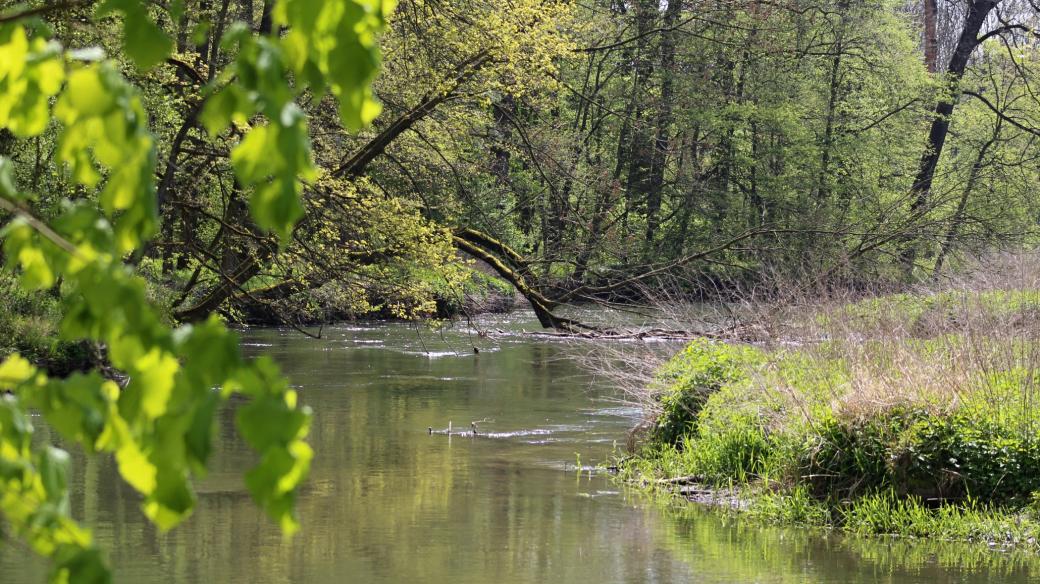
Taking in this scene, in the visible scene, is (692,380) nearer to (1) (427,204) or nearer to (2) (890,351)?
(2) (890,351)

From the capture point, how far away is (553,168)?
63.4ft

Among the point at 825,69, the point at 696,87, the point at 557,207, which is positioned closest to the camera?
the point at 557,207

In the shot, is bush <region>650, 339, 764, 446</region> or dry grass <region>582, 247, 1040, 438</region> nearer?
dry grass <region>582, 247, 1040, 438</region>

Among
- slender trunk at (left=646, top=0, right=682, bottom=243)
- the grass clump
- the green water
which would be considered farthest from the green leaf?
slender trunk at (left=646, top=0, right=682, bottom=243)

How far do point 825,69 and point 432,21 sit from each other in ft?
67.6

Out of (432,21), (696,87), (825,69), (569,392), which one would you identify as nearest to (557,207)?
(569,392)

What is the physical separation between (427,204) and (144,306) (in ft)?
50.5

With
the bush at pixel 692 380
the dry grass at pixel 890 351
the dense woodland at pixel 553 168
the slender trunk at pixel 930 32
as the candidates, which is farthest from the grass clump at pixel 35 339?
the slender trunk at pixel 930 32

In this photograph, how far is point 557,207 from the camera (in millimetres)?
20344

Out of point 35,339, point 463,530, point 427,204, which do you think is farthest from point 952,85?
point 463,530

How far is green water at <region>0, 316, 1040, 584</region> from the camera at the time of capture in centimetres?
992

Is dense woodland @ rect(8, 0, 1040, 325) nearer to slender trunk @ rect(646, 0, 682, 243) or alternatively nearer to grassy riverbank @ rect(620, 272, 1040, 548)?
slender trunk @ rect(646, 0, 682, 243)

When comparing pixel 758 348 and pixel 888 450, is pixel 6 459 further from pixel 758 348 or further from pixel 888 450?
pixel 758 348

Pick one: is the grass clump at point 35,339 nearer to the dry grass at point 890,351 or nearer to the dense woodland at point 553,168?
the dense woodland at point 553,168
